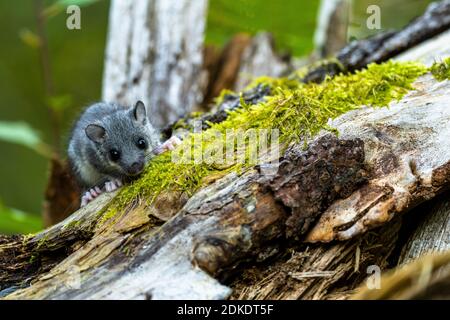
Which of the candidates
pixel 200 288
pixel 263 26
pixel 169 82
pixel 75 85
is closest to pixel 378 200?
pixel 200 288

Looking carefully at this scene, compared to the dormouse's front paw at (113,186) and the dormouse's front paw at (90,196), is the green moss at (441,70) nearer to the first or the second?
the dormouse's front paw at (113,186)

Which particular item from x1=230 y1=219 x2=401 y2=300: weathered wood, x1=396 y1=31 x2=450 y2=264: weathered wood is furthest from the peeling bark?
x1=230 y1=219 x2=401 y2=300: weathered wood

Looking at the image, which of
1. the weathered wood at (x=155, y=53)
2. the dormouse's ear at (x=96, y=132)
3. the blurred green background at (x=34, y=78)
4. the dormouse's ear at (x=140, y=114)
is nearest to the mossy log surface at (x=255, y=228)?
the dormouse's ear at (x=96, y=132)

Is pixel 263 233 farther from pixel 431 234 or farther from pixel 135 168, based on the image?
pixel 135 168

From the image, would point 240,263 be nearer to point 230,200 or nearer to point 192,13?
point 230,200

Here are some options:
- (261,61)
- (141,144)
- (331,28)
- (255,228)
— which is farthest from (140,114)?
(331,28)

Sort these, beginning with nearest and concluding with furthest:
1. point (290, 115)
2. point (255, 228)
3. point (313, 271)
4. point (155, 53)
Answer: point (255, 228) < point (313, 271) < point (290, 115) < point (155, 53)

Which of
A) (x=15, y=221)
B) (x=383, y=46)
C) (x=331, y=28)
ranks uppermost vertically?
(x=331, y=28)
